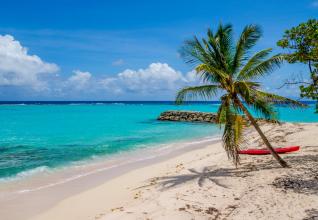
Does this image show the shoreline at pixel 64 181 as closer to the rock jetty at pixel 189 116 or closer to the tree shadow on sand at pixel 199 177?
the tree shadow on sand at pixel 199 177

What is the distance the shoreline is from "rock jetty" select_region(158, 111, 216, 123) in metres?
27.5

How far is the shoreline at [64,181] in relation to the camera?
406 inches

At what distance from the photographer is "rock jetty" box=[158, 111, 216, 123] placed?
4750cm

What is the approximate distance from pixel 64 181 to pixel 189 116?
36691 mm

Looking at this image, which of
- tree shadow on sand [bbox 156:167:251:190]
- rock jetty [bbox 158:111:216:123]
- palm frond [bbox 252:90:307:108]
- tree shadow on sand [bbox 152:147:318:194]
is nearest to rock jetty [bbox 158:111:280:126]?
rock jetty [bbox 158:111:216:123]

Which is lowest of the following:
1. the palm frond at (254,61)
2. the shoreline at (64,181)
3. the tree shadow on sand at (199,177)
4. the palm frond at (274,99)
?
the shoreline at (64,181)

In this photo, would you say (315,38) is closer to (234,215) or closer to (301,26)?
(301,26)

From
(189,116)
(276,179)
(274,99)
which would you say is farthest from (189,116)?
(276,179)

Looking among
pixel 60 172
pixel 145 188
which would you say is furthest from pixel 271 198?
pixel 60 172

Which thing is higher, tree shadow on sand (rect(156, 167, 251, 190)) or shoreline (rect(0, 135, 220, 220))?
tree shadow on sand (rect(156, 167, 251, 190))

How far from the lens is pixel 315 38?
955 cm

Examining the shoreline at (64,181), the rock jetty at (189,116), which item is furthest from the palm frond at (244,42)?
the rock jetty at (189,116)

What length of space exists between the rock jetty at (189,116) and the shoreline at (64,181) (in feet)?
90.2

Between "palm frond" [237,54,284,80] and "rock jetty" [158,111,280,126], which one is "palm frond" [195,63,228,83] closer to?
"palm frond" [237,54,284,80]
